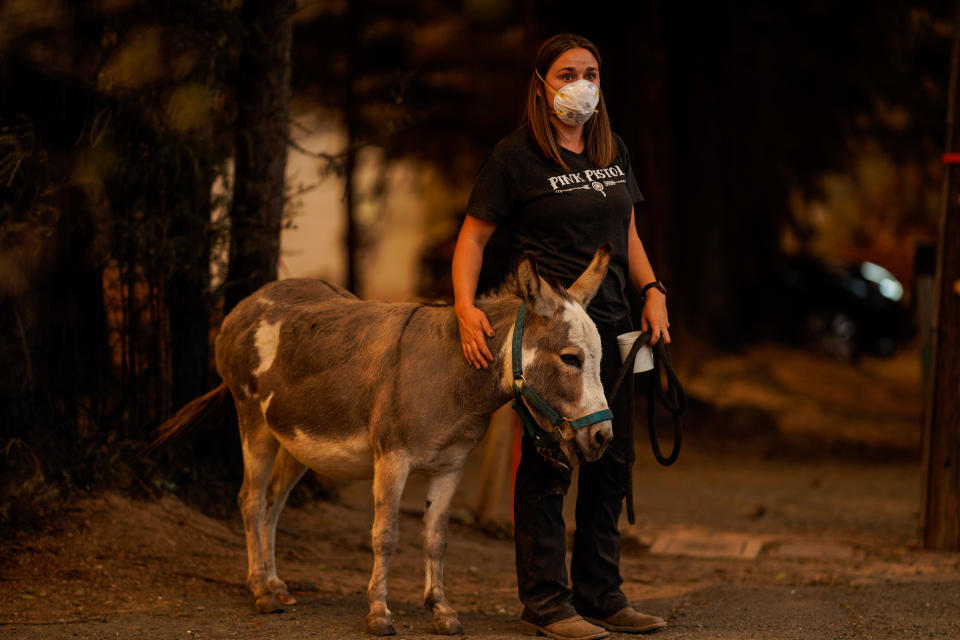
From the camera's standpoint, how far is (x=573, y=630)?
5.06 metres

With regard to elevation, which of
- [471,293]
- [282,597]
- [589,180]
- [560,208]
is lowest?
[282,597]

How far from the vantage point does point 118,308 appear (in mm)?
7039

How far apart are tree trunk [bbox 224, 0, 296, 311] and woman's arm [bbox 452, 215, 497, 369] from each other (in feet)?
8.32

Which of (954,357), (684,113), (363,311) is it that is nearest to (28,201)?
(363,311)

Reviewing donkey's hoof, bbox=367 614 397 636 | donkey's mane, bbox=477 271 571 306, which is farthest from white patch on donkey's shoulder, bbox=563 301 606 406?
donkey's hoof, bbox=367 614 397 636

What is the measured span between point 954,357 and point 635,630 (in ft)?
11.5

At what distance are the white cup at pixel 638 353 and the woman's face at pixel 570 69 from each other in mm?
1055

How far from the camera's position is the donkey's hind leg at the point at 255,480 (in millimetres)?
5777

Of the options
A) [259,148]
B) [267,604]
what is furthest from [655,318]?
[259,148]

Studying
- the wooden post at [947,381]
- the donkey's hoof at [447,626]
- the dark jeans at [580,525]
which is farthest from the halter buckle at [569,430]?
the wooden post at [947,381]

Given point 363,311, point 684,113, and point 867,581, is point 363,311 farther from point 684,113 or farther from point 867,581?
point 684,113

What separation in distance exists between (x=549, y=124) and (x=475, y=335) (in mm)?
946

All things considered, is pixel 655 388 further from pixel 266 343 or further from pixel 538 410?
pixel 266 343

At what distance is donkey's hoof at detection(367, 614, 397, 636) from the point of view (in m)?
5.07
